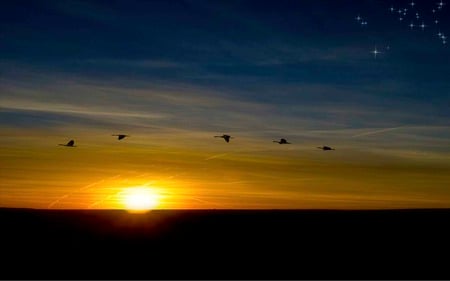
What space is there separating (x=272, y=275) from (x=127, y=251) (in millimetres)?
7044

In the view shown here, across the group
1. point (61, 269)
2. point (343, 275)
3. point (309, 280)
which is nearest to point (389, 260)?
point (343, 275)

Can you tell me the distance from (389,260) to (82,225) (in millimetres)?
16369

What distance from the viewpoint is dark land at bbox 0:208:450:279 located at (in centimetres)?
2366

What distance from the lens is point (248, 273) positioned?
23781 mm

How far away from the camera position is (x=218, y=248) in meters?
28.6

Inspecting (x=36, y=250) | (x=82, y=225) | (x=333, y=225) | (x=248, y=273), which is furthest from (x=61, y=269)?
(x=333, y=225)

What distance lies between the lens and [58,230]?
105 ft

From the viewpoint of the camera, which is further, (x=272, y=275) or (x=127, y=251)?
(x=127, y=251)

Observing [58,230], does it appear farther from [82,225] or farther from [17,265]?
[17,265]

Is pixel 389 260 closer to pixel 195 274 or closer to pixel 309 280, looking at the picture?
pixel 309 280

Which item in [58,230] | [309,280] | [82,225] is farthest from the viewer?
[82,225]

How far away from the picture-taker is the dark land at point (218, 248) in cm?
2366

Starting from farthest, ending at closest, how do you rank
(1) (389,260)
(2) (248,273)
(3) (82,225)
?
(3) (82,225) → (1) (389,260) → (2) (248,273)

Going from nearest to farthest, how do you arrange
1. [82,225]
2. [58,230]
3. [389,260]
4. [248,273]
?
[248,273]
[389,260]
[58,230]
[82,225]
